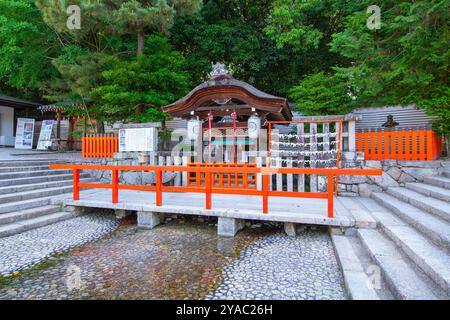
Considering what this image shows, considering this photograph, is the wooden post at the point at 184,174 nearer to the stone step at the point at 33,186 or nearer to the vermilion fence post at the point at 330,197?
the stone step at the point at 33,186

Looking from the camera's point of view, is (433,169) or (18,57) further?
(18,57)

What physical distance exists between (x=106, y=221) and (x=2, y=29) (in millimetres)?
8968

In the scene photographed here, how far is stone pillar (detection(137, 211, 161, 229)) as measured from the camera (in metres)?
5.74

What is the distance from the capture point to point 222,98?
747cm

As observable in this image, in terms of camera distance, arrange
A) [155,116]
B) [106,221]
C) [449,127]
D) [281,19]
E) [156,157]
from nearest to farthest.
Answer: [106,221] < [449,127] < [156,157] < [155,116] < [281,19]

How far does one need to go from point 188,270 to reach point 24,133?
18.0 m

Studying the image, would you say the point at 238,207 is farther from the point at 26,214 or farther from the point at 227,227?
the point at 26,214

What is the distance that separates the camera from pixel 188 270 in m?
3.75

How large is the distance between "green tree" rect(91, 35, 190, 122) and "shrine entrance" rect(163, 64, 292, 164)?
2.04 meters

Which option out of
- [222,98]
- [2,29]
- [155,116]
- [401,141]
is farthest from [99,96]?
[401,141]

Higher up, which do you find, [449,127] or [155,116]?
[155,116]

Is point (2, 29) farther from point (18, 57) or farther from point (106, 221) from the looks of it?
point (106, 221)

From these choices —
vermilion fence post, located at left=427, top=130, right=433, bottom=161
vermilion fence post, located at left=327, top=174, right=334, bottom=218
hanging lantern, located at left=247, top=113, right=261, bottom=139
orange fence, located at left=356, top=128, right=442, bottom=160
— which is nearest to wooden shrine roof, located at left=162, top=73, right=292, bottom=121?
hanging lantern, located at left=247, top=113, right=261, bottom=139

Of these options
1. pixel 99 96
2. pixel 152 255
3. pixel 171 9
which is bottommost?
pixel 152 255
